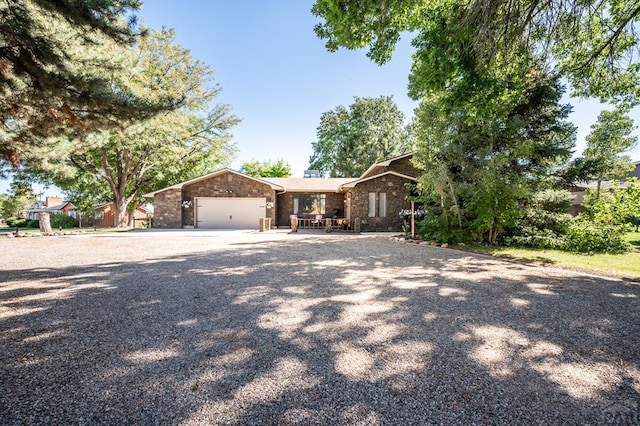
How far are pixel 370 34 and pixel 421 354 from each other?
753 cm

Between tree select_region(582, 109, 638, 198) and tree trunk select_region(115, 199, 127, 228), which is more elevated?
tree select_region(582, 109, 638, 198)

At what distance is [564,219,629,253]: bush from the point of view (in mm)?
8258

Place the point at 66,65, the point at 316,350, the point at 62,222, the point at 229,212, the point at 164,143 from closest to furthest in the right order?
the point at 316,350 → the point at 66,65 → the point at 229,212 → the point at 164,143 → the point at 62,222

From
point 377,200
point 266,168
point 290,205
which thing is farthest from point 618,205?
point 266,168

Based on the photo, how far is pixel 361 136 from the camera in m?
31.3

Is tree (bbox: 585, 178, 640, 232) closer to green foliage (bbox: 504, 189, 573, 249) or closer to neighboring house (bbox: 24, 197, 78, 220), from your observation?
green foliage (bbox: 504, 189, 573, 249)

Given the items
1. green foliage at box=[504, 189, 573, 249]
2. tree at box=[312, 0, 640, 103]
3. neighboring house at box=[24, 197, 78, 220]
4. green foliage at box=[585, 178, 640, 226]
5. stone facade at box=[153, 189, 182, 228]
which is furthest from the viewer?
neighboring house at box=[24, 197, 78, 220]

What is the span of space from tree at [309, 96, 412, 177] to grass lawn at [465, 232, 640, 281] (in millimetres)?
23358

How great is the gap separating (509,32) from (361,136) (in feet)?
85.9

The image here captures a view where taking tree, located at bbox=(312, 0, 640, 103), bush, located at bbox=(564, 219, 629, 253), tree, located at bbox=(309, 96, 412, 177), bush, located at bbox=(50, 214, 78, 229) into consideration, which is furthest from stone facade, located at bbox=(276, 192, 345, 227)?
bush, located at bbox=(50, 214, 78, 229)

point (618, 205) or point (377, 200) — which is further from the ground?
point (377, 200)

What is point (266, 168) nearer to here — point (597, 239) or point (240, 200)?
point (240, 200)

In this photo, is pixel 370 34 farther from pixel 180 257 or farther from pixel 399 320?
pixel 180 257

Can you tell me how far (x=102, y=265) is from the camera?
247 inches
